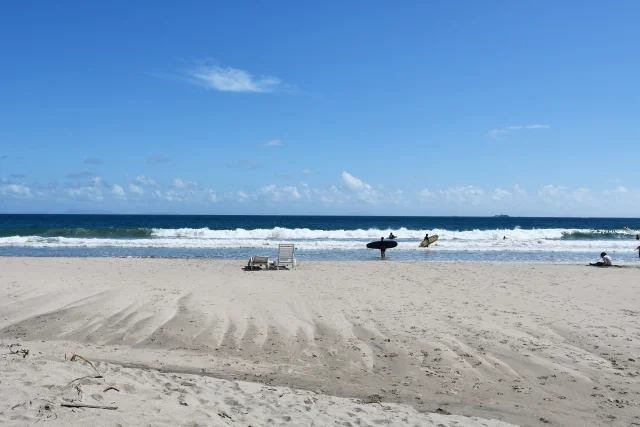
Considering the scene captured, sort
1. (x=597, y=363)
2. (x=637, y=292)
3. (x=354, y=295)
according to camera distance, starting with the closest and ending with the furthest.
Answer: (x=597, y=363)
(x=354, y=295)
(x=637, y=292)

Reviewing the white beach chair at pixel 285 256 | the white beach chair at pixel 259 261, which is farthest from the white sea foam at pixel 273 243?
the white beach chair at pixel 259 261

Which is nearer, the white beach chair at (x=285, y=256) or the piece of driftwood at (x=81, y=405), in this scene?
the piece of driftwood at (x=81, y=405)

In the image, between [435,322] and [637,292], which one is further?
[637,292]

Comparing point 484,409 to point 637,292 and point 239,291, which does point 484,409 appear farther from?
point 637,292

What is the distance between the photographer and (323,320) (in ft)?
29.7

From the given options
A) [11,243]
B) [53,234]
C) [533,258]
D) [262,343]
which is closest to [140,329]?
[262,343]

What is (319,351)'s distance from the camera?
23.6ft

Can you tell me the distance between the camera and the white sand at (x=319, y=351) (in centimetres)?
470

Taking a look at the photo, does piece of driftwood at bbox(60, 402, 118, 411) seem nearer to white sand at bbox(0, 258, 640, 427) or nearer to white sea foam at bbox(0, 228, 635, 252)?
white sand at bbox(0, 258, 640, 427)

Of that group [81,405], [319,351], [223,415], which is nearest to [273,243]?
[319,351]

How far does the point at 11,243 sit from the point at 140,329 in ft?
97.1

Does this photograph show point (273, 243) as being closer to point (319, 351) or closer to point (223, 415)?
point (319, 351)

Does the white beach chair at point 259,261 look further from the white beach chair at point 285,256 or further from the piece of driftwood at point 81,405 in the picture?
the piece of driftwood at point 81,405

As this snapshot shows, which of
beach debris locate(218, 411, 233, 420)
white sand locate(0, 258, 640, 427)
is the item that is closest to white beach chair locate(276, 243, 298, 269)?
white sand locate(0, 258, 640, 427)
